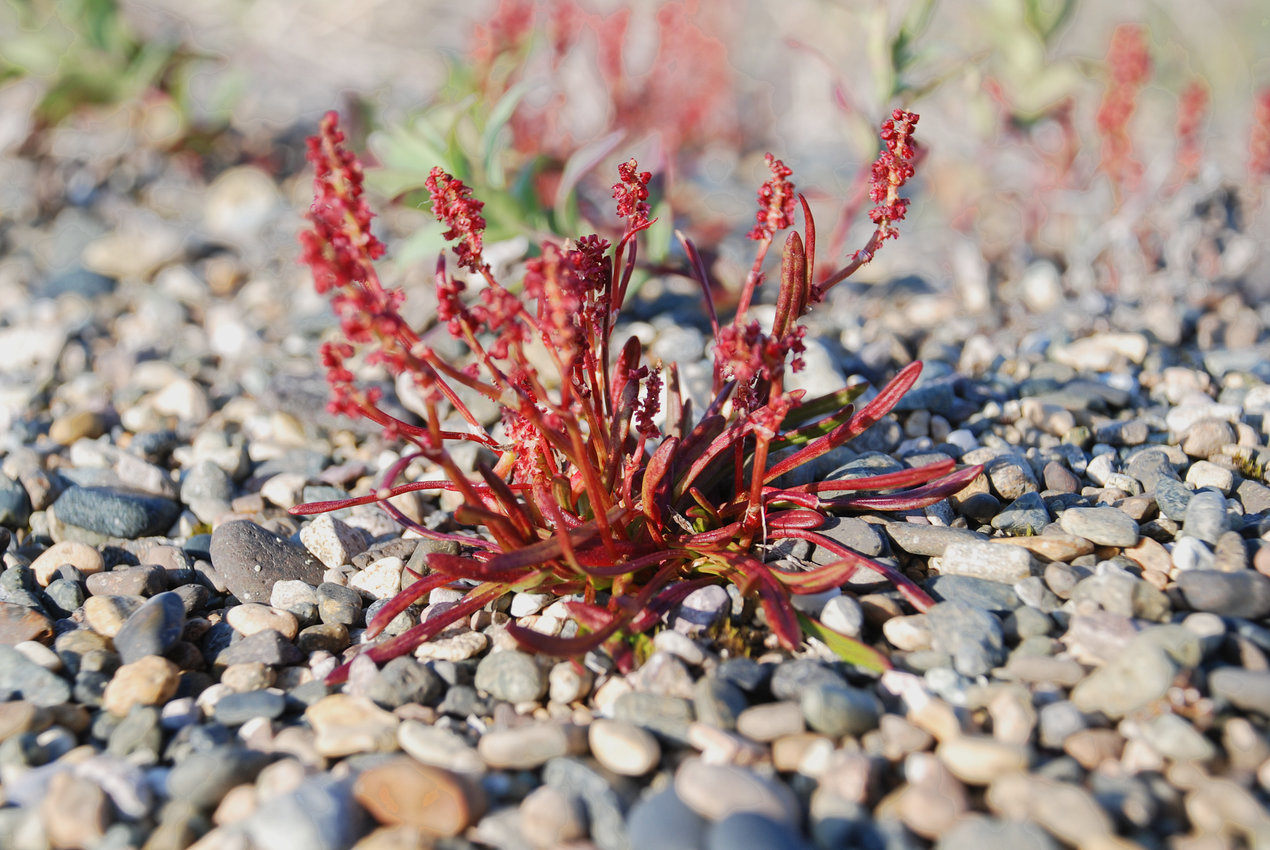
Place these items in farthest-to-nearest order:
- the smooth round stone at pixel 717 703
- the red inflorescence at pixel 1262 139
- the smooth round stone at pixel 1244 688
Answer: the red inflorescence at pixel 1262 139 → the smooth round stone at pixel 717 703 → the smooth round stone at pixel 1244 688

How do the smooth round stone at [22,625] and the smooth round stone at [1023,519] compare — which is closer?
the smooth round stone at [22,625]

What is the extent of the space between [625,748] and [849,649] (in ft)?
1.73

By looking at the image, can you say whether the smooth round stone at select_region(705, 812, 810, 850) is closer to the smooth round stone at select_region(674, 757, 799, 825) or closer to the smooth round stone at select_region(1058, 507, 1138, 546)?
the smooth round stone at select_region(674, 757, 799, 825)

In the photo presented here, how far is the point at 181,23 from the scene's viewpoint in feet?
25.8

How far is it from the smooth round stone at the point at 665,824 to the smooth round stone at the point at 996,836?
0.42 metres

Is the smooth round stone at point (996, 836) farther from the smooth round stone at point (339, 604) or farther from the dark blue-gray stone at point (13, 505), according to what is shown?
the dark blue-gray stone at point (13, 505)

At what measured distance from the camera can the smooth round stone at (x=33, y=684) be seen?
6.90 ft

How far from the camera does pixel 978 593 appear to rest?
2203mm

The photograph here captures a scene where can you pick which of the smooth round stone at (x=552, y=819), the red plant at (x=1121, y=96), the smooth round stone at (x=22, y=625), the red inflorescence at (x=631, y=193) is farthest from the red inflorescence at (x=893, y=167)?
the red plant at (x=1121, y=96)

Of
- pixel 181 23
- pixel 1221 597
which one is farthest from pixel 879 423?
pixel 181 23

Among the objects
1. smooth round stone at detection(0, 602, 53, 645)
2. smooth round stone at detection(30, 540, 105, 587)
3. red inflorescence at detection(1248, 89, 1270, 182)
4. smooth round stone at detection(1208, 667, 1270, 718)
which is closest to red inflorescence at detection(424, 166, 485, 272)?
smooth round stone at detection(0, 602, 53, 645)

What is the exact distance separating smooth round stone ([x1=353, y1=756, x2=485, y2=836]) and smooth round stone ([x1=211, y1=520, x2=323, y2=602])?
97 centimetres

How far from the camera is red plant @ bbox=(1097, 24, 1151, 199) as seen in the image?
13.9 feet

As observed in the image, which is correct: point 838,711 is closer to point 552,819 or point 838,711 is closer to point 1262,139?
point 552,819
